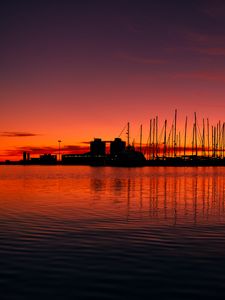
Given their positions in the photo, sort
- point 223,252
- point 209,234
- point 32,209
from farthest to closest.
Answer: point 32,209
point 209,234
point 223,252

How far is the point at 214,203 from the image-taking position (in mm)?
40969

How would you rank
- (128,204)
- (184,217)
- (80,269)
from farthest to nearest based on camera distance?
(128,204)
(184,217)
(80,269)

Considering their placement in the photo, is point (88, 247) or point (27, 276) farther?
point (88, 247)

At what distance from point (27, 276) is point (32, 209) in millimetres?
20652

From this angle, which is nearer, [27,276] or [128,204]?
[27,276]

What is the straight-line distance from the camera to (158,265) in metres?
→ 16.1

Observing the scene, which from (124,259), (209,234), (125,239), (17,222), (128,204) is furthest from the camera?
(128,204)

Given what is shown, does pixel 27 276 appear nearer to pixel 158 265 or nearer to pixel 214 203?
pixel 158 265

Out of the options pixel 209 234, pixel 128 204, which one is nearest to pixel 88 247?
pixel 209 234

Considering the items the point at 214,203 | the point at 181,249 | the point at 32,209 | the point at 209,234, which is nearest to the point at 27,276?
the point at 181,249

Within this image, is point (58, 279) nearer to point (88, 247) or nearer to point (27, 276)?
point (27, 276)

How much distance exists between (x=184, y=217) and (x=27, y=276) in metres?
18.0

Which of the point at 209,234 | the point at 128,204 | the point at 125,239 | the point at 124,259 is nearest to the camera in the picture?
the point at 124,259

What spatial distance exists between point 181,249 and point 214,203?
22712 millimetres
